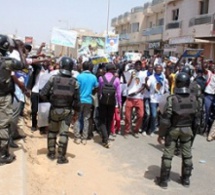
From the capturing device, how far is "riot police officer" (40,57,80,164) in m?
5.86

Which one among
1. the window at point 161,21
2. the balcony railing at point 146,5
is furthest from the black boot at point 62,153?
the balcony railing at point 146,5

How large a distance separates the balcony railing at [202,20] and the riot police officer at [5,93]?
22.7 metres

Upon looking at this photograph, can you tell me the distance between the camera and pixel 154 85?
327 inches

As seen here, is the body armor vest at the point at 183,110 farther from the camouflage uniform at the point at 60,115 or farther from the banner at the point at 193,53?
the banner at the point at 193,53

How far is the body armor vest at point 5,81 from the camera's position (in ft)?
15.6

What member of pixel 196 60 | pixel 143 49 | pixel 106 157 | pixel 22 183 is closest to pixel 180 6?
pixel 143 49

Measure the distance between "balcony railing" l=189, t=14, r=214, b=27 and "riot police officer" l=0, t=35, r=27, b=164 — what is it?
893 inches

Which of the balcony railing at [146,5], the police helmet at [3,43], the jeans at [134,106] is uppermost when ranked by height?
the balcony railing at [146,5]

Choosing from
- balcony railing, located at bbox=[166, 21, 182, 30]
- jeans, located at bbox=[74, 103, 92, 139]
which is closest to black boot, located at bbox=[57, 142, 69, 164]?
jeans, located at bbox=[74, 103, 92, 139]

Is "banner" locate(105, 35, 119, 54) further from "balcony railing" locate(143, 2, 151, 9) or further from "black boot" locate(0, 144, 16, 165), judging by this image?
"balcony railing" locate(143, 2, 151, 9)

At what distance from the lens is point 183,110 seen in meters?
5.16

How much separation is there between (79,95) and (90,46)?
9706 mm

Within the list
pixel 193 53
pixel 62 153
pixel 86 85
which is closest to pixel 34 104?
pixel 86 85

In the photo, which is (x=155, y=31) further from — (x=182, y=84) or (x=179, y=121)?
(x=179, y=121)
